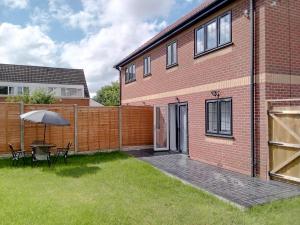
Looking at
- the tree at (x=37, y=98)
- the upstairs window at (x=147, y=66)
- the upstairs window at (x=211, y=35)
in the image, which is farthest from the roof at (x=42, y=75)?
the upstairs window at (x=211, y=35)

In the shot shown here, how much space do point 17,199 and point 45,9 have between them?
7.18m

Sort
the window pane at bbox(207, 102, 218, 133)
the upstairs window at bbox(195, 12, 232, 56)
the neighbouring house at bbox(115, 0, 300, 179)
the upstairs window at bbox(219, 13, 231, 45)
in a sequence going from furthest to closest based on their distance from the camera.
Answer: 1. the window pane at bbox(207, 102, 218, 133)
2. the upstairs window at bbox(195, 12, 232, 56)
3. the upstairs window at bbox(219, 13, 231, 45)
4. the neighbouring house at bbox(115, 0, 300, 179)

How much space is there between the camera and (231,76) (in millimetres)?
10023

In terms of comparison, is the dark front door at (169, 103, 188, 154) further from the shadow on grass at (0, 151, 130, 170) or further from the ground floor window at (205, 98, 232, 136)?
the shadow on grass at (0, 151, 130, 170)

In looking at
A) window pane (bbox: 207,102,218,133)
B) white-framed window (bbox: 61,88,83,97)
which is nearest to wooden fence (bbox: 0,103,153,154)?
window pane (bbox: 207,102,218,133)

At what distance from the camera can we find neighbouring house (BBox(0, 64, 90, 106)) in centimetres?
3672

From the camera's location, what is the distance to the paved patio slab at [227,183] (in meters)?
6.97

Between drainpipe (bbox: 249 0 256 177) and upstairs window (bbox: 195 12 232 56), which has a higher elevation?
upstairs window (bbox: 195 12 232 56)

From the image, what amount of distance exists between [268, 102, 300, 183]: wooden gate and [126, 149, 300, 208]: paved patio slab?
14.1 inches

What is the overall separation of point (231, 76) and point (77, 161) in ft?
23.9

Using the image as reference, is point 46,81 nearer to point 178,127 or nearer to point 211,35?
point 178,127

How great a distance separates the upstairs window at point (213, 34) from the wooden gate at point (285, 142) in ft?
10.8

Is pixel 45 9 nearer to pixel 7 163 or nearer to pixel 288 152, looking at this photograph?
pixel 7 163

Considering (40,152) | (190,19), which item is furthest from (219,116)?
(40,152)
